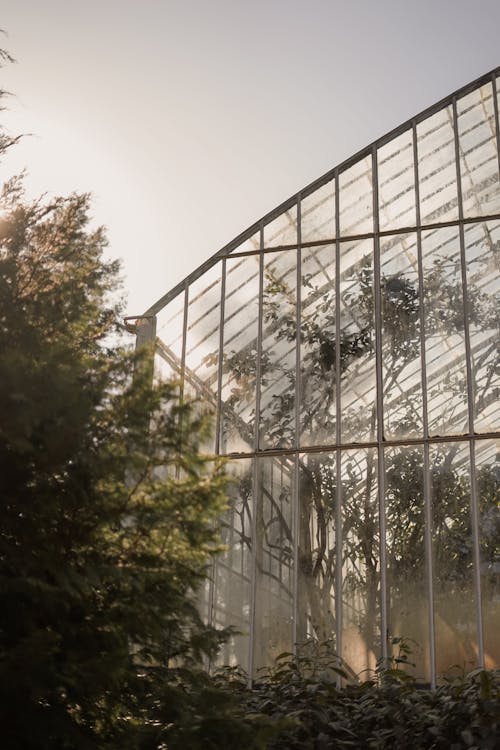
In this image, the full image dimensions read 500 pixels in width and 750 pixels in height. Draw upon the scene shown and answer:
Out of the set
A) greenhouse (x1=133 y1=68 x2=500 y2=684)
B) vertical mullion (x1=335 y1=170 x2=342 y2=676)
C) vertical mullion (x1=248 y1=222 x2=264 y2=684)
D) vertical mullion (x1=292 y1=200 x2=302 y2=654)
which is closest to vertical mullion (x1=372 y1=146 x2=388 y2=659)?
greenhouse (x1=133 y1=68 x2=500 y2=684)

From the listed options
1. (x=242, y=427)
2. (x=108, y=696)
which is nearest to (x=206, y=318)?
(x=242, y=427)

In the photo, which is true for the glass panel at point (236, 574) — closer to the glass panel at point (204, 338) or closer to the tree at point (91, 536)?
the glass panel at point (204, 338)

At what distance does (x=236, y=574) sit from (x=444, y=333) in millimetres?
3630

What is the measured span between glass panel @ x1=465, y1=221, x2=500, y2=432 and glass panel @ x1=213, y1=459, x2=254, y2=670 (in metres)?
2.72

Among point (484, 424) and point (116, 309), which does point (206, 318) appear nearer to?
point (484, 424)

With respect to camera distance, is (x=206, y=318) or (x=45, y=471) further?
(x=206, y=318)

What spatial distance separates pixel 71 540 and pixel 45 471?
1.46 feet

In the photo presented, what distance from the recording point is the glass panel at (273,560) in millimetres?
9750

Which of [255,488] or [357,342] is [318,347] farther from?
[255,488]

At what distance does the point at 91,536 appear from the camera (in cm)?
539

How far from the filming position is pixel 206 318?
11.6 metres

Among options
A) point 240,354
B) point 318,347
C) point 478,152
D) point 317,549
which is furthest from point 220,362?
point 478,152

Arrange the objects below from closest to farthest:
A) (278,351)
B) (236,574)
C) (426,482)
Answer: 1. (426,482)
2. (236,574)
3. (278,351)

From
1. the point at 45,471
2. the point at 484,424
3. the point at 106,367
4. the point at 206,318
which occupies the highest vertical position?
the point at 206,318
